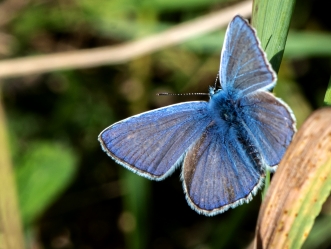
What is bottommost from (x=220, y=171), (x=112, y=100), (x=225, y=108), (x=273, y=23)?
(x=112, y=100)

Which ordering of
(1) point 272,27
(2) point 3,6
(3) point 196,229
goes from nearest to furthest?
(1) point 272,27 < (3) point 196,229 < (2) point 3,6

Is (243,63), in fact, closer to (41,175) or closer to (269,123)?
(269,123)

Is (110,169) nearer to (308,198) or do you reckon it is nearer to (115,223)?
(115,223)

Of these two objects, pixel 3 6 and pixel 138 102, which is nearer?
pixel 138 102

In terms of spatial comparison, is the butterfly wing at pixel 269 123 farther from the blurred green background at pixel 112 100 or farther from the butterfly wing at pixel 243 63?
the blurred green background at pixel 112 100

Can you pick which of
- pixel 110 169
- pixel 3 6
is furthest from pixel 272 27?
pixel 3 6

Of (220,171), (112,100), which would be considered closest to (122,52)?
(112,100)

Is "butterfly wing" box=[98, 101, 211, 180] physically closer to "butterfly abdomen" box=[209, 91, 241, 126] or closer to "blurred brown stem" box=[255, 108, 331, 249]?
"butterfly abdomen" box=[209, 91, 241, 126]
